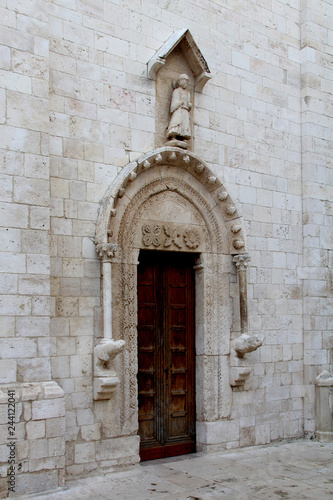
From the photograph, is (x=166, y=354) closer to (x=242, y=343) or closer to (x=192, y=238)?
(x=242, y=343)

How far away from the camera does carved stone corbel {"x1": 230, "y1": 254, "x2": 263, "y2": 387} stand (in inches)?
235

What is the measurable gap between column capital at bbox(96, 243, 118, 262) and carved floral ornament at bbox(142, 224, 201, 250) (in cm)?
61

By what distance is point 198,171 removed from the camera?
6.04 m

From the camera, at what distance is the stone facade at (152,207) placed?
15.1 feet

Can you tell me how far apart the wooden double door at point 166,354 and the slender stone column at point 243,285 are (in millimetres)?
551

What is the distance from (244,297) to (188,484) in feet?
6.99

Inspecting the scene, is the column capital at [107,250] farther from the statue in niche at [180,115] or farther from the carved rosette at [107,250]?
the statue in niche at [180,115]

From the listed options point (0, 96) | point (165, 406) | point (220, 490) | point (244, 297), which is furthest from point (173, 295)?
point (0, 96)

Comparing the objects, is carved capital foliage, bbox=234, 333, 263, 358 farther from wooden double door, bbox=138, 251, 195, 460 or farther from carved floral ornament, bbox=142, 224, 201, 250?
carved floral ornament, bbox=142, 224, 201, 250

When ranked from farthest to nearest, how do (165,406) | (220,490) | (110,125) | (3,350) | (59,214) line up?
(165,406) < (110,125) < (59,214) < (220,490) < (3,350)

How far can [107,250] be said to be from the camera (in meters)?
5.09

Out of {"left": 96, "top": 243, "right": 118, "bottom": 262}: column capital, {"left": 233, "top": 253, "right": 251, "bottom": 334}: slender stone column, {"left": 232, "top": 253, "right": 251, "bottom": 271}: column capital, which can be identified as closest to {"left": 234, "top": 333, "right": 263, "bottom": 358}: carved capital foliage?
{"left": 233, "top": 253, "right": 251, "bottom": 334}: slender stone column

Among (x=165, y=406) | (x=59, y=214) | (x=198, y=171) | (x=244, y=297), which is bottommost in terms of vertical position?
(x=165, y=406)

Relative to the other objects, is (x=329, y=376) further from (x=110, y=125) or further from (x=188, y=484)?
(x=110, y=125)
